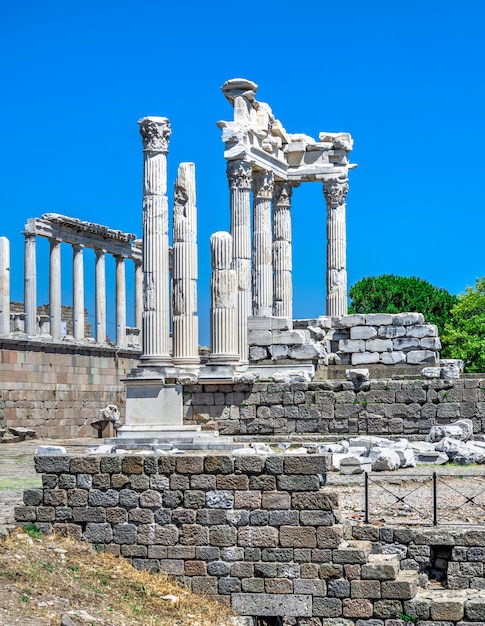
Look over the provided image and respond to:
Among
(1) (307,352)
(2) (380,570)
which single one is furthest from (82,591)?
(1) (307,352)

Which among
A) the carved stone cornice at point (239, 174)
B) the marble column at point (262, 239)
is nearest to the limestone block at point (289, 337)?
the marble column at point (262, 239)

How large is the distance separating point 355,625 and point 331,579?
61 cm

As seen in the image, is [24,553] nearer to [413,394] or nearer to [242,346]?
[413,394]

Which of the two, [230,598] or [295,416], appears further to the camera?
[295,416]

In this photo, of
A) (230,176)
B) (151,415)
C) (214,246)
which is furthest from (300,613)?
(230,176)

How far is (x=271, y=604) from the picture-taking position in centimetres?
1495

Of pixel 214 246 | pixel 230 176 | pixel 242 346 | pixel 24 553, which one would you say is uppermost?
pixel 230 176

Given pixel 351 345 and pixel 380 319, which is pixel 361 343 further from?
pixel 380 319

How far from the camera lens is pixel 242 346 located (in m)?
31.8

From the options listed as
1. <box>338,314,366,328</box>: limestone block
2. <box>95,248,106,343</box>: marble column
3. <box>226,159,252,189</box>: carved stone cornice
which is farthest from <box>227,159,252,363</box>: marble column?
<box>95,248,106,343</box>: marble column

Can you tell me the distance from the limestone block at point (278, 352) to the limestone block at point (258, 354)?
19cm

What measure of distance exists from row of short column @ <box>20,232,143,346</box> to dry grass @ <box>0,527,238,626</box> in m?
25.8

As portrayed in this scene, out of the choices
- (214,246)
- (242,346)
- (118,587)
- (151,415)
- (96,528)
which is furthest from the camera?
(242,346)

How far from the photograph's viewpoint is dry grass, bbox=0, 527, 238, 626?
12.9 m
